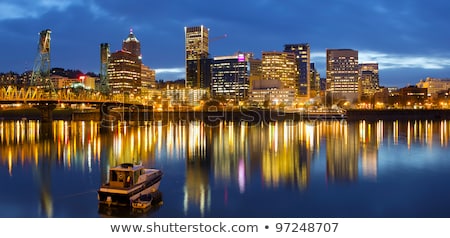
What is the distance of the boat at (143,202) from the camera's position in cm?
1255

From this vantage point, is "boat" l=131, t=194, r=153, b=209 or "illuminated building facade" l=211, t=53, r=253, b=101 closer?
"boat" l=131, t=194, r=153, b=209

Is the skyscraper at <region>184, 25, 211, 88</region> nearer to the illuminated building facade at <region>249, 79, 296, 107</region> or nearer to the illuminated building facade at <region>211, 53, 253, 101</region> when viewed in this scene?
the illuminated building facade at <region>211, 53, 253, 101</region>

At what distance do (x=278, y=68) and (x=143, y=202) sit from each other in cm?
15087

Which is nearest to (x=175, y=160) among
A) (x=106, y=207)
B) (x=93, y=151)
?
(x=93, y=151)

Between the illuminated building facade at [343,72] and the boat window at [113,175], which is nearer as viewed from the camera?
the boat window at [113,175]

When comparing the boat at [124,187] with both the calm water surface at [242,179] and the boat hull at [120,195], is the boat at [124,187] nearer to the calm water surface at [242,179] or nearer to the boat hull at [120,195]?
the boat hull at [120,195]

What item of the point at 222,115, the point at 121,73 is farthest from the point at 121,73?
the point at 222,115

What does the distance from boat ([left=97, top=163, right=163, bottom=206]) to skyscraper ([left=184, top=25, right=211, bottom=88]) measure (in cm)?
15812

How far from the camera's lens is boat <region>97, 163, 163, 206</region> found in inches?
501

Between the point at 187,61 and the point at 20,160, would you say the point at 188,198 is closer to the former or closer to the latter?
the point at 20,160

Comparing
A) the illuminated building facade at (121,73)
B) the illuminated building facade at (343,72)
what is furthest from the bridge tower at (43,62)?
the illuminated building facade at (343,72)

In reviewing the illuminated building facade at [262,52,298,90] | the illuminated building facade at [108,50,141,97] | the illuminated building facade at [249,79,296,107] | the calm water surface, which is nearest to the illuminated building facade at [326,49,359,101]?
the illuminated building facade at [262,52,298,90]

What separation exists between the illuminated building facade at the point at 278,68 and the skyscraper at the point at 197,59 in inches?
993

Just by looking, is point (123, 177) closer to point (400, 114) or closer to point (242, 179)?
point (242, 179)
